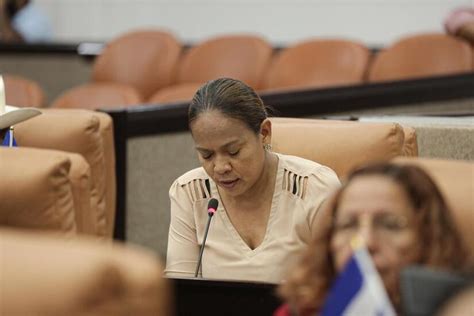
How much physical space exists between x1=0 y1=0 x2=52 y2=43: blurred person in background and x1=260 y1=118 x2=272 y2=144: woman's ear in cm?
487

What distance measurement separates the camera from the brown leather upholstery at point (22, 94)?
601 centimetres

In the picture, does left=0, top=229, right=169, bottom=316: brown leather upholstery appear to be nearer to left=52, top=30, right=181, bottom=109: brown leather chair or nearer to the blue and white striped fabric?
the blue and white striped fabric

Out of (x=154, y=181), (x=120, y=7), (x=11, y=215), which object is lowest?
(x=154, y=181)

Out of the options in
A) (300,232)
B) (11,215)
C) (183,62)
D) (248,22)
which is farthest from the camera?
(248,22)

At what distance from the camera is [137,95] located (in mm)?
5762

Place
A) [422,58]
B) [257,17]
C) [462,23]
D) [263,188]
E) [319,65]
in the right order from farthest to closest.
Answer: [257,17], [319,65], [422,58], [462,23], [263,188]

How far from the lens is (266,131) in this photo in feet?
9.56

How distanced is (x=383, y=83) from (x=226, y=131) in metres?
1.95

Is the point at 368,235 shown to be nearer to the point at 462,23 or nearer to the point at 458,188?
the point at 458,188

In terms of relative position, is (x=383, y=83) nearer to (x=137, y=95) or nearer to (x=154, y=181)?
(x=154, y=181)

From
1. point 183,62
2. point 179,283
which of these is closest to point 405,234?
point 179,283

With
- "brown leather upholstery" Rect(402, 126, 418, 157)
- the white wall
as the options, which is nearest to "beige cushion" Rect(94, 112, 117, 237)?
"brown leather upholstery" Rect(402, 126, 418, 157)

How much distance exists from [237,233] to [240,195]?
0.33 feet

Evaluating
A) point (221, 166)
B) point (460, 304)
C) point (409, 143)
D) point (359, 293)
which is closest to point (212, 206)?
point (221, 166)
